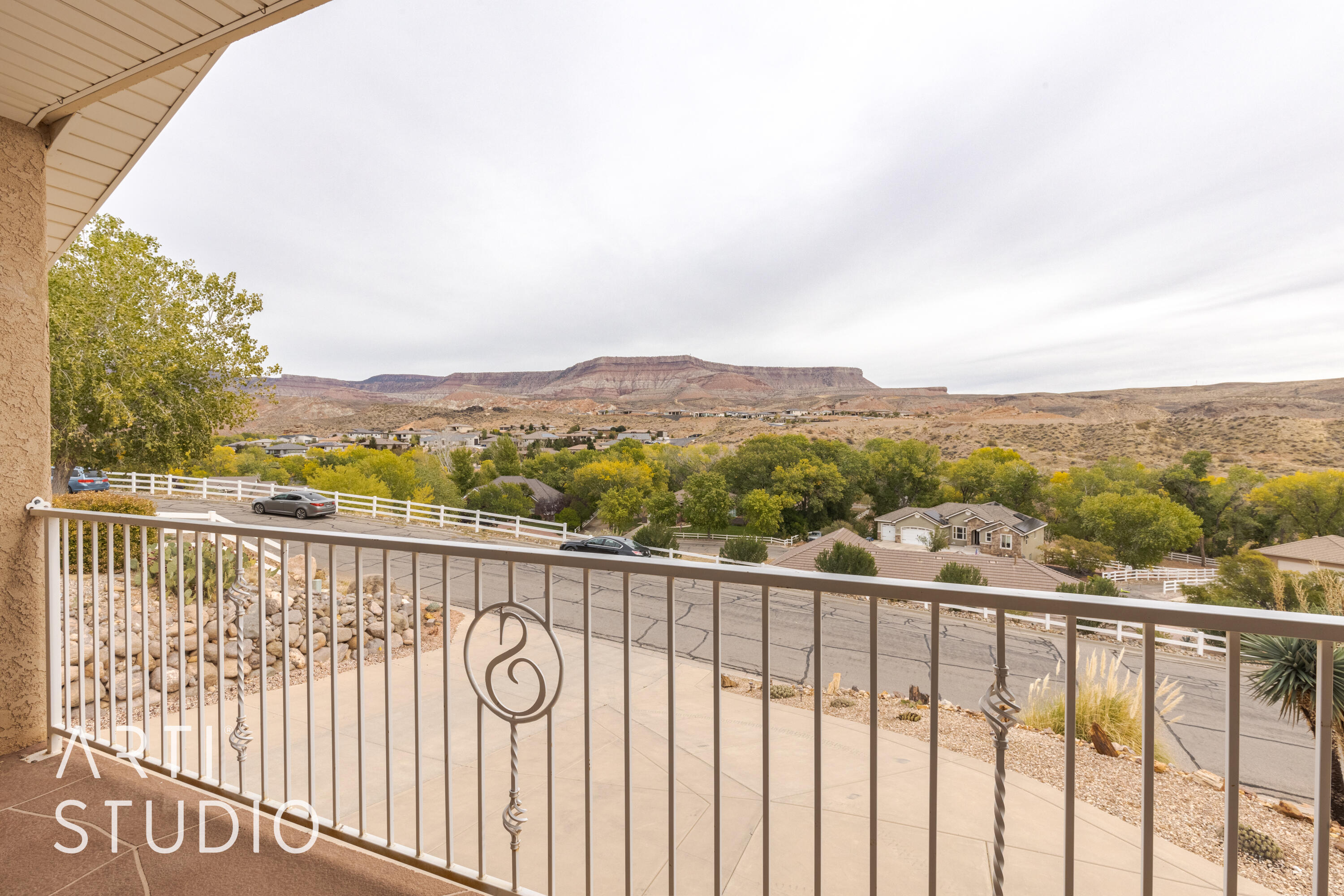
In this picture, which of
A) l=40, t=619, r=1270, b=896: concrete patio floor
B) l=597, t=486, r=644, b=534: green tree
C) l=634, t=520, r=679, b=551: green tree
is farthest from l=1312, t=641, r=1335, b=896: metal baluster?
l=597, t=486, r=644, b=534: green tree

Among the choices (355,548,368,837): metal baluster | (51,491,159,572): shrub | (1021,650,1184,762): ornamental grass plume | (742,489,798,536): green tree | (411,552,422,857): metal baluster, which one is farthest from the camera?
(742,489,798,536): green tree

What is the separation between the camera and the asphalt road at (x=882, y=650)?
588cm

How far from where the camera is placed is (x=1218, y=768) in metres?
5.09

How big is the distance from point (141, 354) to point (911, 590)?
1452 cm

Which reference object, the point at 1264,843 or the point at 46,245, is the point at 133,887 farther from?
the point at 1264,843

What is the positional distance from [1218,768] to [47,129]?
874cm

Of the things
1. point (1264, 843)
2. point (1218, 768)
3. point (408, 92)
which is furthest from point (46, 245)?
point (408, 92)

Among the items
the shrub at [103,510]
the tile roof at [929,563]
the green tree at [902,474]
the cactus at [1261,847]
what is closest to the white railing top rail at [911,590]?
the cactus at [1261,847]

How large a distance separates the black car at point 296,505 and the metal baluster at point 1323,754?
62.8ft

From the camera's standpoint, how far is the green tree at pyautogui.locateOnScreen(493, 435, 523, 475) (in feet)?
148

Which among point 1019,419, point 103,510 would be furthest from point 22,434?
point 1019,419

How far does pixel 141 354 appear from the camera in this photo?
10.9 meters

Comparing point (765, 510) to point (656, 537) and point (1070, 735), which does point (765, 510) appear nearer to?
point (656, 537)

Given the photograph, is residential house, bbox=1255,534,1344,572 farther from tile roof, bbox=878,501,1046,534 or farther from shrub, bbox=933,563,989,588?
tile roof, bbox=878,501,1046,534
